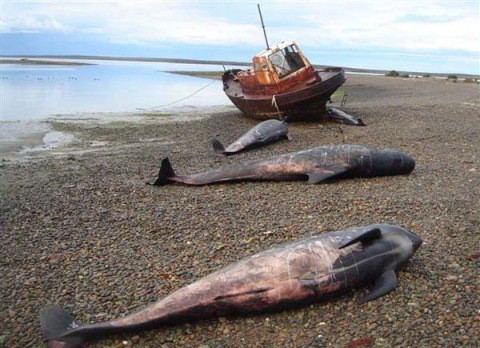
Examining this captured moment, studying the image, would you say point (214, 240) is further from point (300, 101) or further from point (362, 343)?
point (300, 101)

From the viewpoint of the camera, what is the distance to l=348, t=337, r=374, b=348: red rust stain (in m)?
4.25

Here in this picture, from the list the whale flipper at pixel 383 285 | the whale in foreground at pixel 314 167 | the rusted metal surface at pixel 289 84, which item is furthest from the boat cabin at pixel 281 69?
the whale flipper at pixel 383 285

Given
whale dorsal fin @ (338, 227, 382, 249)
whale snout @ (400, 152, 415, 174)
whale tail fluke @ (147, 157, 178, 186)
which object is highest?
whale snout @ (400, 152, 415, 174)

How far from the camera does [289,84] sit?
1778 cm

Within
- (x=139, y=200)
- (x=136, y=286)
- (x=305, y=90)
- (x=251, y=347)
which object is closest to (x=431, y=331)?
(x=251, y=347)

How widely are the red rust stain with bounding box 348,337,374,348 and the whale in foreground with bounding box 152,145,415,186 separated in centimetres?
518

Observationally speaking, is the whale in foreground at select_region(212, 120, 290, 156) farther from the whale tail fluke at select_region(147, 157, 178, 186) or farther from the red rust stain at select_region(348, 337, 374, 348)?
the red rust stain at select_region(348, 337, 374, 348)

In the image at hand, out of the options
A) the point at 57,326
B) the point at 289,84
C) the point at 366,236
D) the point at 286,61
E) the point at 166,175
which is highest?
the point at 286,61

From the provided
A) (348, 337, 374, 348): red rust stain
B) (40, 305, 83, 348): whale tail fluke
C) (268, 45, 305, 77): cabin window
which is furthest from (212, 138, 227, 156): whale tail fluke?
(348, 337, 374, 348): red rust stain

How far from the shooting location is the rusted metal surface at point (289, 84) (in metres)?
17.3

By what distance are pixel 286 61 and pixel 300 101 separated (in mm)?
1841

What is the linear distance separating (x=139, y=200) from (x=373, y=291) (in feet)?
16.3

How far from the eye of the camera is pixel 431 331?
4379mm

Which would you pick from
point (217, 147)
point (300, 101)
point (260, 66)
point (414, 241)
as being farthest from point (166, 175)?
point (260, 66)
